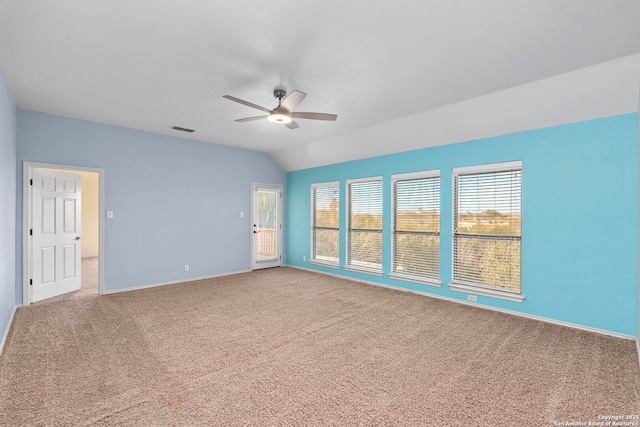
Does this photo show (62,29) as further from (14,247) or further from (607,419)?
(607,419)

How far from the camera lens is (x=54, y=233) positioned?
4.71m

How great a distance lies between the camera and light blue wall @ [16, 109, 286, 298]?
4547 millimetres

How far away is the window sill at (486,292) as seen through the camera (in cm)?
392

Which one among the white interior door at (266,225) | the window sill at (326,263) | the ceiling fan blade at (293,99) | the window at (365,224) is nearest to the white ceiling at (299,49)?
the ceiling fan blade at (293,99)

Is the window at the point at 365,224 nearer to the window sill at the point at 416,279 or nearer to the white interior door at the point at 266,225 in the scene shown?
the window sill at the point at 416,279

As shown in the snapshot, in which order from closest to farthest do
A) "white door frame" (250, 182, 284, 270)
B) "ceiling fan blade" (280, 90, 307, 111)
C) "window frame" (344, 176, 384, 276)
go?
"ceiling fan blade" (280, 90, 307, 111) → "window frame" (344, 176, 384, 276) → "white door frame" (250, 182, 284, 270)

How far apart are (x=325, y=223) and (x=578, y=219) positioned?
170 inches

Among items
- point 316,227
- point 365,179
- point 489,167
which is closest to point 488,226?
point 489,167

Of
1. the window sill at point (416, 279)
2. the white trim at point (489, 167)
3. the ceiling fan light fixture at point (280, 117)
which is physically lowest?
the window sill at point (416, 279)

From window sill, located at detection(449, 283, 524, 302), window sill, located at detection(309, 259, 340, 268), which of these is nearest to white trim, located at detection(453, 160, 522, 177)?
window sill, located at detection(449, 283, 524, 302)

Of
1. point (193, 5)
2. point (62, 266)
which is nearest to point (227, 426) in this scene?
point (193, 5)

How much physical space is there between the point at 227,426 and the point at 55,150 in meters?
4.82

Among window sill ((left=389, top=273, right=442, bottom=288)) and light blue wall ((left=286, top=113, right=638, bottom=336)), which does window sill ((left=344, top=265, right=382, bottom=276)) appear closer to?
window sill ((left=389, top=273, right=442, bottom=288))

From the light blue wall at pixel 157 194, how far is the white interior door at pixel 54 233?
0.22 m
